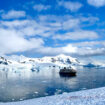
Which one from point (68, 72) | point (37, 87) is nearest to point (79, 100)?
point (37, 87)

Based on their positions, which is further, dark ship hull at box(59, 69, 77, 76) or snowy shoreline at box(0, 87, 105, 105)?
dark ship hull at box(59, 69, 77, 76)

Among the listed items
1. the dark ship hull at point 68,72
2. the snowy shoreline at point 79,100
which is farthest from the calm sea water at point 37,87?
the dark ship hull at point 68,72

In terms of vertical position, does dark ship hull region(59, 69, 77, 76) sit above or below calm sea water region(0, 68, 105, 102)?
above

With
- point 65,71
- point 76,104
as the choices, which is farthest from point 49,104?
point 65,71

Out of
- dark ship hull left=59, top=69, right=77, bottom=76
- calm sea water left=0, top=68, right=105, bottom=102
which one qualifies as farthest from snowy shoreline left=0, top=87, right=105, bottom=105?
dark ship hull left=59, top=69, right=77, bottom=76

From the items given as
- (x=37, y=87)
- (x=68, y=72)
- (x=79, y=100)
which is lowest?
(x=37, y=87)

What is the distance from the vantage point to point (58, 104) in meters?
17.5

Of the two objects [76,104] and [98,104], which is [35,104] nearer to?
[76,104]

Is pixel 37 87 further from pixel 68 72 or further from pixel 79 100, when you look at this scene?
pixel 68 72

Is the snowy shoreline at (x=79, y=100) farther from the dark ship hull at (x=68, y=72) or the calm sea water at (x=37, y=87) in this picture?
the dark ship hull at (x=68, y=72)

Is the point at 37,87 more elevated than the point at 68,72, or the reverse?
the point at 68,72

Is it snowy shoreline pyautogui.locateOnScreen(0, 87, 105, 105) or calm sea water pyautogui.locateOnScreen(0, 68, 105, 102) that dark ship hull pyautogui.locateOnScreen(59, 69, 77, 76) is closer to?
calm sea water pyautogui.locateOnScreen(0, 68, 105, 102)

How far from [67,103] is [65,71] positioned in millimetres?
114846

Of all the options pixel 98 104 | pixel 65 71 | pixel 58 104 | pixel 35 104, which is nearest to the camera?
pixel 98 104
